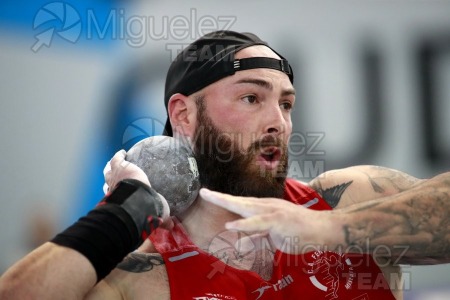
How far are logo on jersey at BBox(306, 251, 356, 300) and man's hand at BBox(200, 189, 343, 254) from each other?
79cm

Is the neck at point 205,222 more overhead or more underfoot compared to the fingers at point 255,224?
more underfoot

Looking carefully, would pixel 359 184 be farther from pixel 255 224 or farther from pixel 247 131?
pixel 255 224

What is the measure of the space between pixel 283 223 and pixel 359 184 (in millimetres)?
1314

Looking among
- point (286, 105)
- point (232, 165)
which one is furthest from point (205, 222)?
point (286, 105)

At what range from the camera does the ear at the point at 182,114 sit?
334cm

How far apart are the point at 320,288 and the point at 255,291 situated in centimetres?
33

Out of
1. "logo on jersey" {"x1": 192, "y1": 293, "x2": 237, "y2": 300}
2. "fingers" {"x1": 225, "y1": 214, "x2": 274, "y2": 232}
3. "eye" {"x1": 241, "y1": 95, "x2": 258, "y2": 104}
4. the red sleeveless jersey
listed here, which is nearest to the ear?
"eye" {"x1": 241, "y1": 95, "x2": 258, "y2": 104}

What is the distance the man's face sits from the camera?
3.05 m

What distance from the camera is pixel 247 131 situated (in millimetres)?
3070

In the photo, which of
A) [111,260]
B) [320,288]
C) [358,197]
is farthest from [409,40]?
[111,260]

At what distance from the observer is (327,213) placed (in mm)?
2201

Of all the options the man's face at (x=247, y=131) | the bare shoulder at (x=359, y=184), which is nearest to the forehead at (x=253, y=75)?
the man's face at (x=247, y=131)

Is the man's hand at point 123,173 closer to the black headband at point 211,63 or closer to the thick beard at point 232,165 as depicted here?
the thick beard at point 232,165

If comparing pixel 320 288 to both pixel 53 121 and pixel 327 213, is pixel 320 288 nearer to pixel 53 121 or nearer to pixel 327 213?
pixel 327 213
